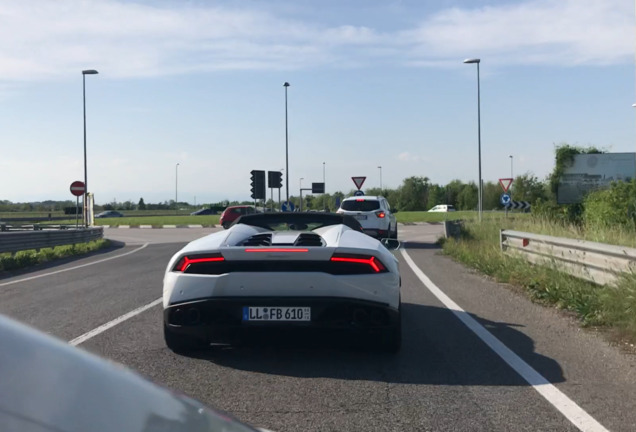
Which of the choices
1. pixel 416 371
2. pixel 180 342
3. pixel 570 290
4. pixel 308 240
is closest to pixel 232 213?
pixel 570 290

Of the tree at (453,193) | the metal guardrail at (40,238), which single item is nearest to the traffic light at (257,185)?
the metal guardrail at (40,238)

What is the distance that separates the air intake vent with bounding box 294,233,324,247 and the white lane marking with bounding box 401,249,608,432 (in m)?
1.94

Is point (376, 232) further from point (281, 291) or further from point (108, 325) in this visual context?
point (281, 291)

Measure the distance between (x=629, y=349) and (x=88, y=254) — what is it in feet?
62.0

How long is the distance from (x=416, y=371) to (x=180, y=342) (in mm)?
2096

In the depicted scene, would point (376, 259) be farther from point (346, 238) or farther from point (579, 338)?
point (579, 338)

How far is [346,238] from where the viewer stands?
6.46 m

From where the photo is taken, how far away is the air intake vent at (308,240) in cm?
639

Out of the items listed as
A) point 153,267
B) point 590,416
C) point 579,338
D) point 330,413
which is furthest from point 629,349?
point 153,267

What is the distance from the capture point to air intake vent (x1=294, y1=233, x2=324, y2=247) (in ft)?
21.0

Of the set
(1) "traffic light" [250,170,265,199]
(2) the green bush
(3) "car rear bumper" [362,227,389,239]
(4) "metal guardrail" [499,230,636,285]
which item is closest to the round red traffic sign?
(1) "traffic light" [250,170,265,199]

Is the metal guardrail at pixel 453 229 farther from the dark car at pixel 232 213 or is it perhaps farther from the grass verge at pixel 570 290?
the dark car at pixel 232 213

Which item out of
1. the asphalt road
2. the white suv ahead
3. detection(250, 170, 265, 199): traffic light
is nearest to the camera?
the asphalt road

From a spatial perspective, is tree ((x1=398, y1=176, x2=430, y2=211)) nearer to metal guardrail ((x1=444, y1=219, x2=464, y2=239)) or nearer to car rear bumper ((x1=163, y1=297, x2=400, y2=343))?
metal guardrail ((x1=444, y1=219, x2=464, y2=239))
